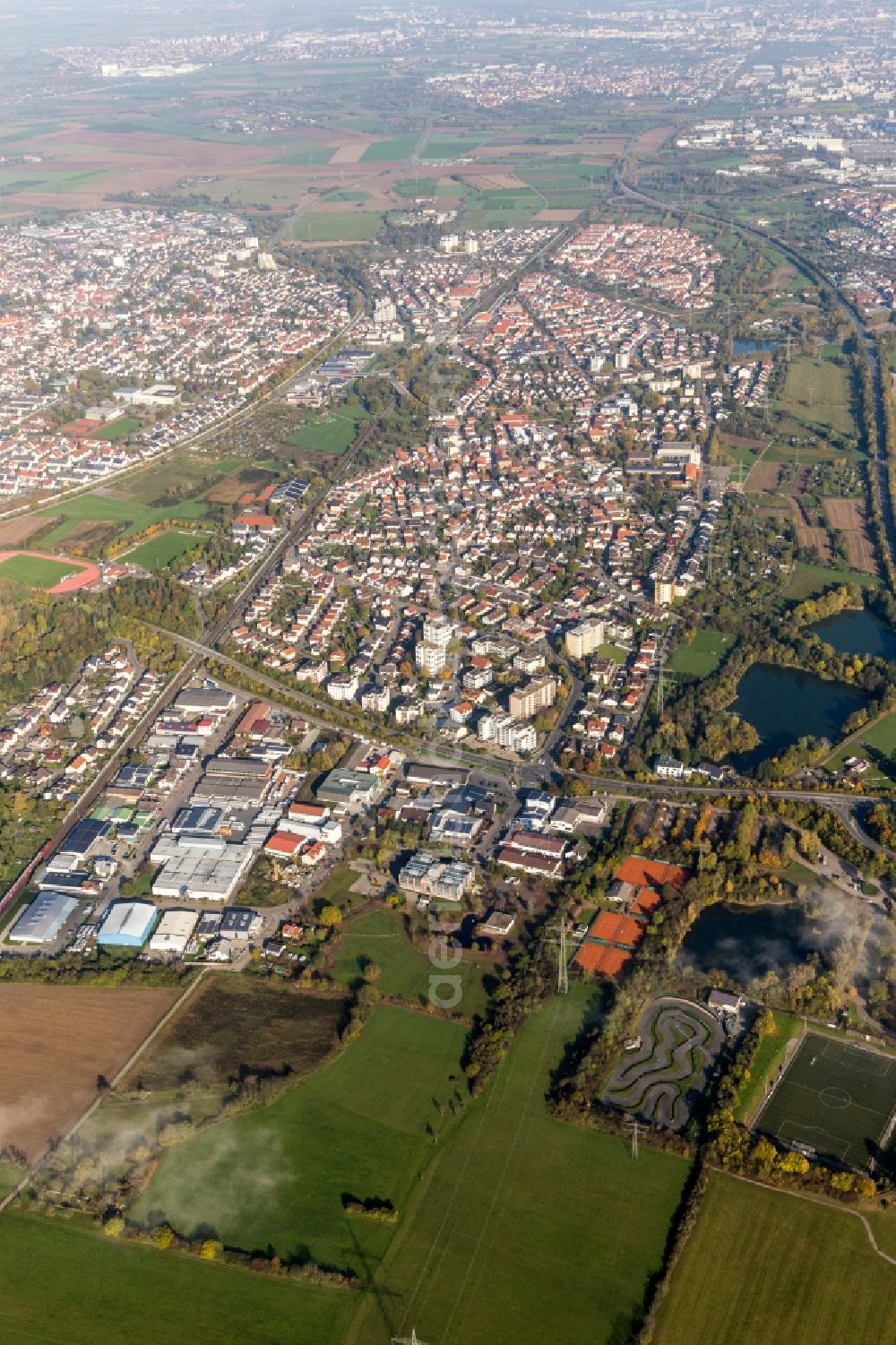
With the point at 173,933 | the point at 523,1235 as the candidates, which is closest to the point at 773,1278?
the point at 523,1235

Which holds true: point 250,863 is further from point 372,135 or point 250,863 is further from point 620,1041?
point 372,135

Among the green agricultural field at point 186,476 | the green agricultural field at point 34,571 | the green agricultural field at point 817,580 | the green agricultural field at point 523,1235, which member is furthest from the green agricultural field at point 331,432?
the green agricultural field at point 523,1235

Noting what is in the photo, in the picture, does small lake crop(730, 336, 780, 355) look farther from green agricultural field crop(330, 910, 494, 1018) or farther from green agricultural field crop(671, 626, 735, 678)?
green agricultural field crop(330, 910, 494, 1018)

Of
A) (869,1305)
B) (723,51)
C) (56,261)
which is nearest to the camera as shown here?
(869,1305)

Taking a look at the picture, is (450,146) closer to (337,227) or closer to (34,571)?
(337,227)

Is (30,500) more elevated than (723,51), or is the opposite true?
(723,51)

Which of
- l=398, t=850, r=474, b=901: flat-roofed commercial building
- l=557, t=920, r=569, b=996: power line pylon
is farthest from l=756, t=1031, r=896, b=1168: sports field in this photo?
l=398, t=850, r=474, b=901: flat-roofed commercial building

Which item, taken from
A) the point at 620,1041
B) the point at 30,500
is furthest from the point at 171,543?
the point at 620,1041
